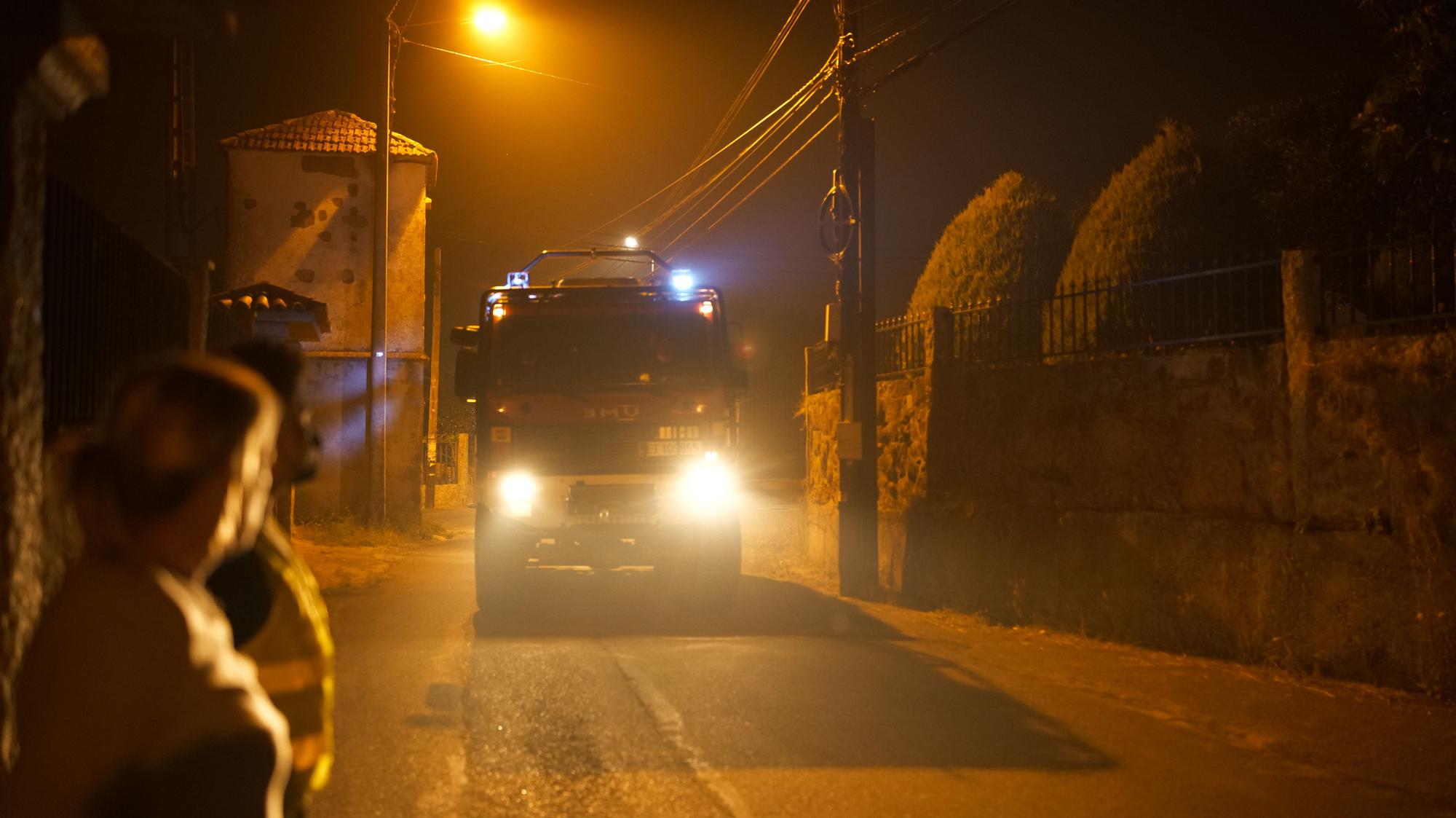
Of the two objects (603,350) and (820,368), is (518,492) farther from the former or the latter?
(820,368)

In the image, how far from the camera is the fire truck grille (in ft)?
37.1

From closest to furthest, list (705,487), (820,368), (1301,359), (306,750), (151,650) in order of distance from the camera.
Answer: (151,650) → (306,750) → (1301,359) → (705,487) → (820,368)

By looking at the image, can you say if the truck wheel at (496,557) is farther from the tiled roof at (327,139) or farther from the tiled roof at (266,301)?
the tiled roof at (327,139)

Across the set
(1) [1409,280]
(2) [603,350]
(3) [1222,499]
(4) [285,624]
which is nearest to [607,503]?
(2) [603,350]

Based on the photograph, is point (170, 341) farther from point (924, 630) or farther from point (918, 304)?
point (918, 304)

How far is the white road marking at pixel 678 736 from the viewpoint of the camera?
5539 millimetres

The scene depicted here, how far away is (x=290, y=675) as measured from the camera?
209cm

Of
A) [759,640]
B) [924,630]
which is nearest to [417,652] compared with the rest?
[759,640]

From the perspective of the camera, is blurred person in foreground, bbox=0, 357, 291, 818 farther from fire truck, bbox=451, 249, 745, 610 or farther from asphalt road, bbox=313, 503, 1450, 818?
fire truck, bbox=451, 249, 745, 610

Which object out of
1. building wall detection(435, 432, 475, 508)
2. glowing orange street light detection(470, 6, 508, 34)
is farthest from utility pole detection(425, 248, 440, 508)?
glowing orange street light detection(470, 6, 508, 34)

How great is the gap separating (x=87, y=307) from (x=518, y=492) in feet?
15.6

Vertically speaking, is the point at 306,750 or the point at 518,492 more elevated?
the point at 518,492

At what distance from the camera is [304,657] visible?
213cm

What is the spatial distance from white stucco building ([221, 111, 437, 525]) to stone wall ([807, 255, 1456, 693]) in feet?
42.0
